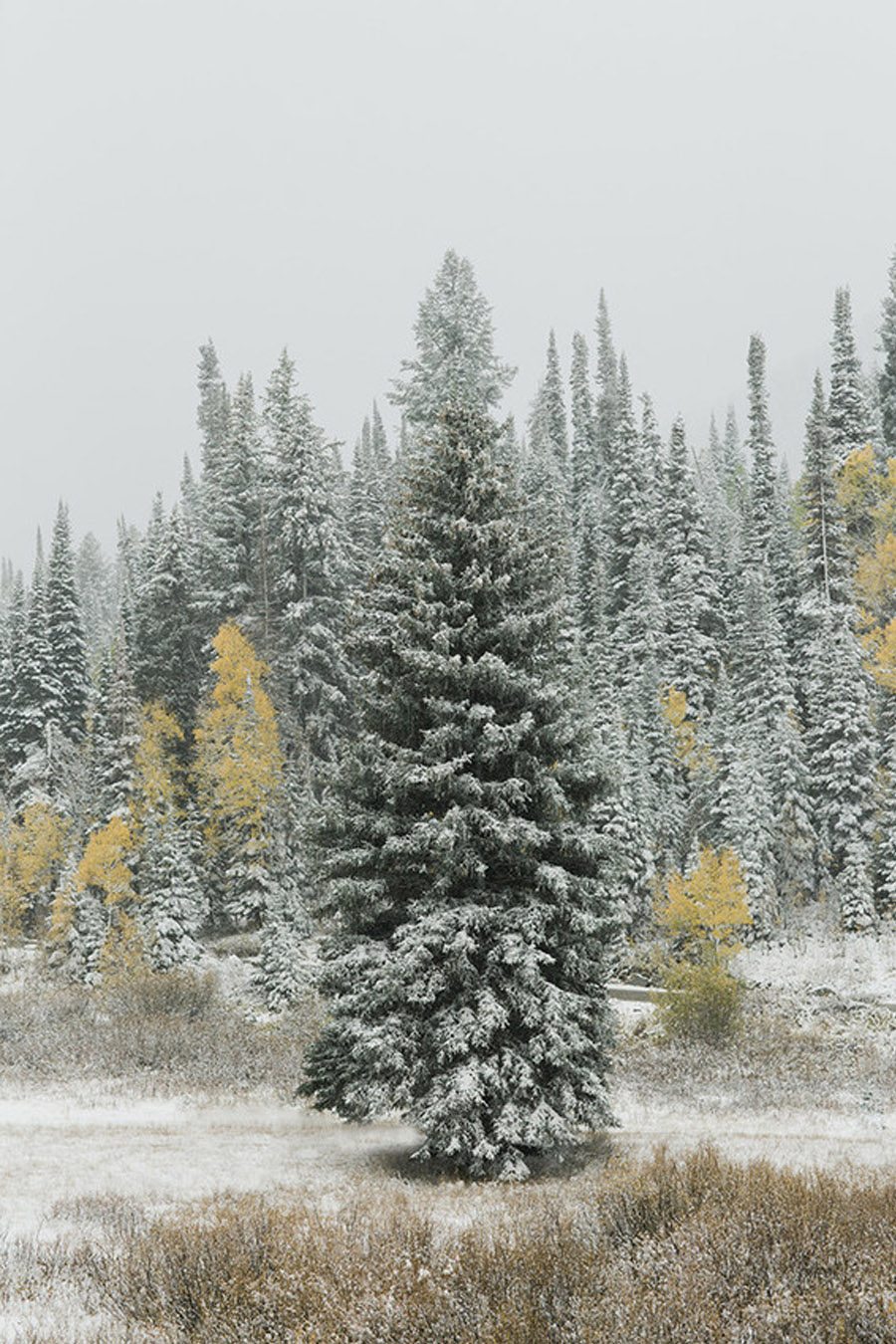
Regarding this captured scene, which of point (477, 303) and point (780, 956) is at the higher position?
point (477, 303)

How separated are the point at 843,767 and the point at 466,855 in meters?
30.9

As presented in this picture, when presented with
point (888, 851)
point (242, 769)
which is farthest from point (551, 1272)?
point (888, 851)

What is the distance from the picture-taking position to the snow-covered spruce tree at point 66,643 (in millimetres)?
56625

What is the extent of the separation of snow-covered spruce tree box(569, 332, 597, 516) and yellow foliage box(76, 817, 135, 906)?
45094 millimetres

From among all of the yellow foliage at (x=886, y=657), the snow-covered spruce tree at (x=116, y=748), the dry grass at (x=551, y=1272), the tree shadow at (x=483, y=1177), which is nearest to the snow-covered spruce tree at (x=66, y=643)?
the snow-covered spruce tree at (x=116, y=748)

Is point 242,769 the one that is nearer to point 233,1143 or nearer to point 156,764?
point 156,764

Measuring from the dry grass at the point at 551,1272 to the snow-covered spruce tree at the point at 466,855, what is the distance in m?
4.34

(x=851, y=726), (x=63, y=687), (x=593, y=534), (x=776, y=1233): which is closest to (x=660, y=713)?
(x=851, y=726)

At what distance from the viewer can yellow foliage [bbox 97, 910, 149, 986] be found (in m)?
34.7

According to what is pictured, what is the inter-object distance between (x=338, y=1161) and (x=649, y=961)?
2700cm

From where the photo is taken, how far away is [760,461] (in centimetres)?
6819

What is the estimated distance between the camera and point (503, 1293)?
617cm

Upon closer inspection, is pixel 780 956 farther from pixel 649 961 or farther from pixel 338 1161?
pixel 338 1161

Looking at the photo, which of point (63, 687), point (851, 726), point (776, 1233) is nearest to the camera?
point (776, 1233)
